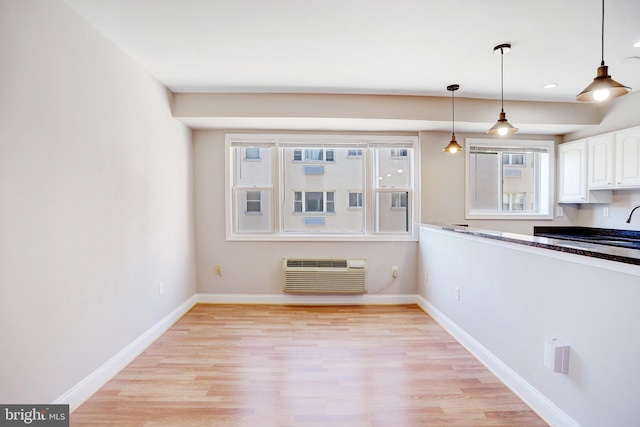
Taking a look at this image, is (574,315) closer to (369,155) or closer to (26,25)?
(369,155)

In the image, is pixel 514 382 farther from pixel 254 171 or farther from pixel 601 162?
pixel 254 171

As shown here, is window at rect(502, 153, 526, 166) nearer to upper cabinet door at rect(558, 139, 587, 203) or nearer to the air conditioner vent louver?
upper cabinet door at rect(558, 139, 587, 203)

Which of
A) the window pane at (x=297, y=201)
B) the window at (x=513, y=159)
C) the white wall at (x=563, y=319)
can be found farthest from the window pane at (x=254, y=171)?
the window at (x=513, y=159)

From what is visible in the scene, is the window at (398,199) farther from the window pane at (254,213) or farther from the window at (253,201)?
the window at (253,201)

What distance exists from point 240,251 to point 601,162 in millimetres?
4466

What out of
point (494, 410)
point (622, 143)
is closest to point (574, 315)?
point (494, 410)

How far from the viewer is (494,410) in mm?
1951

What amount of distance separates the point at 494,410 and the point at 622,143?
10.8 feet

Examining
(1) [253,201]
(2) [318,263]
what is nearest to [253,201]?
(1) [253,201]

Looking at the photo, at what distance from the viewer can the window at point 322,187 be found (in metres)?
4.06

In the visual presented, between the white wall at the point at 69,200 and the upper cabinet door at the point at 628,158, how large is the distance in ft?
16.1

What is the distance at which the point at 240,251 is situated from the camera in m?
4.05

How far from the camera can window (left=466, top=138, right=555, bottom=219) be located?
4145 mm

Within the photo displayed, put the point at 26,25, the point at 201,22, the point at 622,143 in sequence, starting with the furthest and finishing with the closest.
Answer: the point at 622,143
the point at 201,22
the point at 26,25
